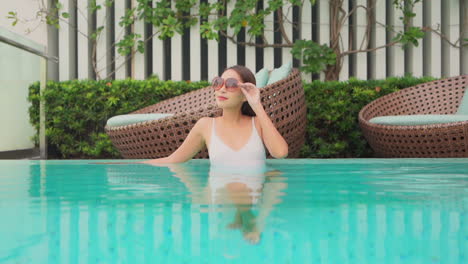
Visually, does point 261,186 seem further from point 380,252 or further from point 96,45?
point 96,45

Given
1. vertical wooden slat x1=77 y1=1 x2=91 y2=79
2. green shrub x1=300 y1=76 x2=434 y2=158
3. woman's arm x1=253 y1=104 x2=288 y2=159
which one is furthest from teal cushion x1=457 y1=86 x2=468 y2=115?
vertical wooden slat x1=77 y1=1 x2=91 y2=79

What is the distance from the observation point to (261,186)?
0.98 meters

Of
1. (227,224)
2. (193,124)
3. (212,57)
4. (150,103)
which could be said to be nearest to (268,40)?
(212,57)

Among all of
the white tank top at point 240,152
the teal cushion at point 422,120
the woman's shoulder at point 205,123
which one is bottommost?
the white tank top at point 240,152

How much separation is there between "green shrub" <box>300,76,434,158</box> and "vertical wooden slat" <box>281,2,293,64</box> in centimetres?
91

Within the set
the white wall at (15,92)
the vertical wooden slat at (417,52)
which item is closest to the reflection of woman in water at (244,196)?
the white wall at (15,92)

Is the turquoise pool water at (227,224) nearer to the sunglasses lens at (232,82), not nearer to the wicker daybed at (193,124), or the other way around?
the sunglasses lens at (232,82)

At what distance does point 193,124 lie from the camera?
3.12 meters

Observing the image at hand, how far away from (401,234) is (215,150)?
1386 mm

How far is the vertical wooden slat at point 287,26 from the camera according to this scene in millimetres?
5789

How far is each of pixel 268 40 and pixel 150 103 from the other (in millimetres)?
1737

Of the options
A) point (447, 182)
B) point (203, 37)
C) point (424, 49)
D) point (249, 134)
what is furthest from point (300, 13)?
point (447, 182)

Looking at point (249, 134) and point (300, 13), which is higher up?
point (300, 13)

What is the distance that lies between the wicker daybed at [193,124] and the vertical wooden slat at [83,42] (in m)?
2.33
